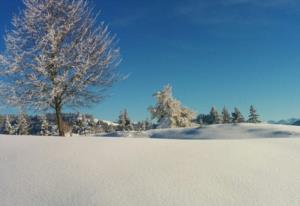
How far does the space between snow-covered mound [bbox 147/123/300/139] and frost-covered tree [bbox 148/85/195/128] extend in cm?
1897

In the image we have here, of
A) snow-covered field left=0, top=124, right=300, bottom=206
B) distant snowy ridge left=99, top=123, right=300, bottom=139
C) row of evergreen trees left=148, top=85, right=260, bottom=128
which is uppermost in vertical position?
row of evergreen trees left=148, top=85, right=260, bottom=128

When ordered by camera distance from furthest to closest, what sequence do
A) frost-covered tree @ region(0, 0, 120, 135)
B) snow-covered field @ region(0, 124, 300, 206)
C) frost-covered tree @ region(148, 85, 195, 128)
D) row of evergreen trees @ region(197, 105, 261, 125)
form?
row of evergreen trees @ region(197, 105, 261, 125)
frost-covered tree @ region(148, 85, 195, 128)
frost-covered tree @ region(0, 0, 120, 135)
snow-covered field @ region(0, 124, 300, 206)

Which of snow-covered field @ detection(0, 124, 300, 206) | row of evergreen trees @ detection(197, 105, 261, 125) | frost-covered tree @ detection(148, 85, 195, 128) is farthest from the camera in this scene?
row of evergreen trees @ detection(197, 105, 261, 125)

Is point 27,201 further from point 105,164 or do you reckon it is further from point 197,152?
point 197,152

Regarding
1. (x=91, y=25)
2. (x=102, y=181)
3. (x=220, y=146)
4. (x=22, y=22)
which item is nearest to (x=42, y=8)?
(x=22, y=22)

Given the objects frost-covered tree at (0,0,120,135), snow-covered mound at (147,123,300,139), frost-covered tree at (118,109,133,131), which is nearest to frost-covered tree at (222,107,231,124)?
frost-covered tree at (118,109,133,131)

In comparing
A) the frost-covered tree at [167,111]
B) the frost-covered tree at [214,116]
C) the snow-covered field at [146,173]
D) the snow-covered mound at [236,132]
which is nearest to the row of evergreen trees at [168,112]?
the frost-covered tree at [167,111]

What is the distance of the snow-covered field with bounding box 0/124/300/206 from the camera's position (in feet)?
12.6

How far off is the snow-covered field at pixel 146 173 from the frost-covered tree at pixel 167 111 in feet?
102

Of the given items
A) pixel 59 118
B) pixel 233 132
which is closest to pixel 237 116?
pixel 233 132

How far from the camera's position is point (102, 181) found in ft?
14.2

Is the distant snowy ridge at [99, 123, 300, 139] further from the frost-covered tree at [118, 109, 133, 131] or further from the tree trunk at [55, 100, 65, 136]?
the frost-covered tree at [118, 109, 133, 131]

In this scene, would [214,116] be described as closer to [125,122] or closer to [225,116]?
[225,116]

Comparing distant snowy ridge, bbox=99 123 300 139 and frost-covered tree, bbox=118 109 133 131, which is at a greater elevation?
frost-covered tree, bbox=118 109 133 131
